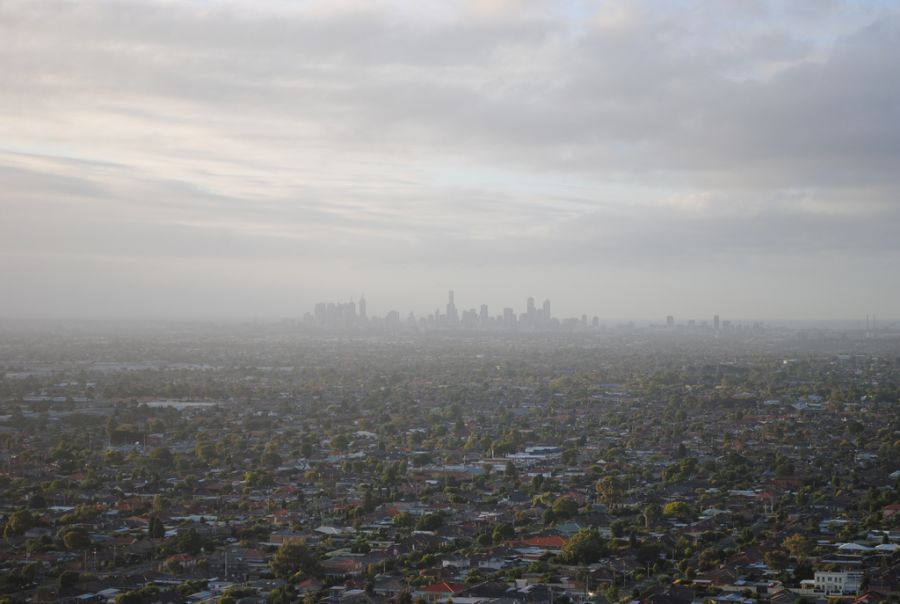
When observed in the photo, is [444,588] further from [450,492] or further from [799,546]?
[450,492]

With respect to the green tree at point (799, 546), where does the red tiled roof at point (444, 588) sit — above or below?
below

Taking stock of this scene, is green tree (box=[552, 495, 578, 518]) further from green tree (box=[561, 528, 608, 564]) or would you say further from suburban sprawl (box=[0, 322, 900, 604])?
green tree (box=[561, 528, 608, 564])

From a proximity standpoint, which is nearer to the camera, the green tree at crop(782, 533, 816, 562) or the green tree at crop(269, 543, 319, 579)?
the green tree at crop(269, 543, 319, 579)

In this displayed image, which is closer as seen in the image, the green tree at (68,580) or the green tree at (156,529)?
the green tree at (68,580)

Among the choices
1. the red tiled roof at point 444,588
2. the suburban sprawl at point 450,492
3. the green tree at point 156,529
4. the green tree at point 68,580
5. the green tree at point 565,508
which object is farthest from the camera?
the green tree at point 565,508

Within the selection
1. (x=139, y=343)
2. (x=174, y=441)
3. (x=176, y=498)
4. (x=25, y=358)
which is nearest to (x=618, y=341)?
(x=139, y=343)

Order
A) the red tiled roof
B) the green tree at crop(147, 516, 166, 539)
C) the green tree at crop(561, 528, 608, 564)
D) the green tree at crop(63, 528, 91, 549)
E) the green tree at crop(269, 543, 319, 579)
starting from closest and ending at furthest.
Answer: the red tiled roof, the green tree at crop(269, 543, 319, 579), the green tree at crop(561, 528, 608, 564), the green tree at crop(63, 528, 91, 549), the green tree at crop(147, 516, 166, 539)

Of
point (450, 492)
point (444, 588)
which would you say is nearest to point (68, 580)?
point (444, 588)

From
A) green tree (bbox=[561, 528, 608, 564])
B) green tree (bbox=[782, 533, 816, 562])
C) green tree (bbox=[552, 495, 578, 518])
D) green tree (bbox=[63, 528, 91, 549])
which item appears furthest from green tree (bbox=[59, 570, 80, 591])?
green tree (bbox=[782, 533, 816, 562])

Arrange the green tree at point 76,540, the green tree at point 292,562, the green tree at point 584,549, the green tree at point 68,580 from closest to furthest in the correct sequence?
1. the green tree at point 68,580
2. the green tree at point 292,562
3. the green tree at point 584,549
4. the green tree at point 76,540

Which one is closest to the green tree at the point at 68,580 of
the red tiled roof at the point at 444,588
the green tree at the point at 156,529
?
the green tree at the point at 156,529

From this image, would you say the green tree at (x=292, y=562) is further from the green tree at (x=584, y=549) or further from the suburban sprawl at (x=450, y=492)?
the green tree at (x=584, y=549)

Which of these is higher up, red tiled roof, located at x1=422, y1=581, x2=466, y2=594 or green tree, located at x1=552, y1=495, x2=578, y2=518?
green tree, located at x1=552, y1=495, x2=578, y2=518
